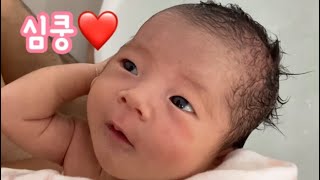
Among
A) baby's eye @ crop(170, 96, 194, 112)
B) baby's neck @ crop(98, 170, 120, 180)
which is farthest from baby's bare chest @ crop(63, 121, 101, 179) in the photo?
baby's eye @ crop(170, 96, 194, 112)

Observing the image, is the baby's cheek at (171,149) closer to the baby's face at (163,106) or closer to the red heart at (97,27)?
the baby's face at (163,106)

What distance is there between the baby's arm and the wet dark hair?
120mm

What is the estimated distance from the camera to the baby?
20.3 inches

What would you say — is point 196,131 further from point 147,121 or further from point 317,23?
point 317,23

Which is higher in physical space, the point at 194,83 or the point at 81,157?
the point at 194,83

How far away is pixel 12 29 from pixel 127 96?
0.17 m

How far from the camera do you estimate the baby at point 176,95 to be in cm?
52

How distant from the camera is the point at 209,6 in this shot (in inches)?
22.0

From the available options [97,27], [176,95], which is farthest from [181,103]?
[97,27]

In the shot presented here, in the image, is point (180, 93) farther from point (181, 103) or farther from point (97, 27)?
point (97, 27)

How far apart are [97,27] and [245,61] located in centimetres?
15

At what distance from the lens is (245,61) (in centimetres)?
53

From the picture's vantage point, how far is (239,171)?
544mm

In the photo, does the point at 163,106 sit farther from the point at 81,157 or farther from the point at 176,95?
the point at 81,157
